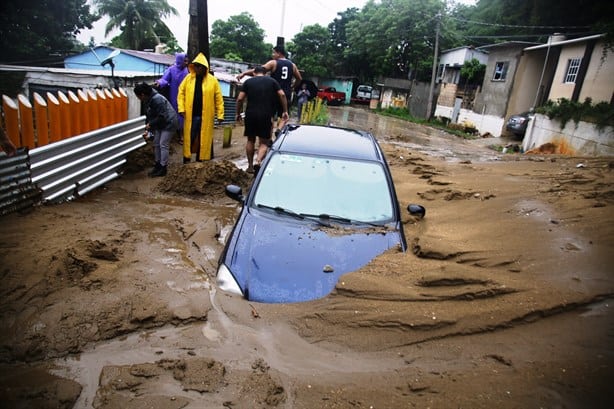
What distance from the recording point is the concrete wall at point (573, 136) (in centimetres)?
1135

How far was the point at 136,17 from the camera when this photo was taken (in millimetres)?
33469

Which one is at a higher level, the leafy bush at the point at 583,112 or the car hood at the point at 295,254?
the leafy bush at the point at 583,112

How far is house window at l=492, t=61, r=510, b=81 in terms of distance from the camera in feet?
72.9

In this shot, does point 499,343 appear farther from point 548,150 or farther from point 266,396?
point 548,150

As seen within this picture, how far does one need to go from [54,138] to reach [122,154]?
1.61 meters

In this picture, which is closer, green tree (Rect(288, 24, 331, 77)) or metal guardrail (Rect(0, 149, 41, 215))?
metal guardrail (Rect(0, 149, 41, 215))

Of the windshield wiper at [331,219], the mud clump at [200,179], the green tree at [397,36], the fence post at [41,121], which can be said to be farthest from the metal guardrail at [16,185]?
the green tree at [397,36]

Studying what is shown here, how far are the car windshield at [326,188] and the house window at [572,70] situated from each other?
56.9 ft

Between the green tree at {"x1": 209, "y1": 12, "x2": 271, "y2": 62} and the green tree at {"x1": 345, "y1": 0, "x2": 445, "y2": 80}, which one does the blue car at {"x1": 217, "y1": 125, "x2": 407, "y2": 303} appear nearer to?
the green tree at {"x1": 345, "y1": 0, "x2": 445, "y2": 80}

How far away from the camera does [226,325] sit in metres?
2.38

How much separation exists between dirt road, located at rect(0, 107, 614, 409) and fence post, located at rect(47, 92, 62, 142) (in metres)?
1.11

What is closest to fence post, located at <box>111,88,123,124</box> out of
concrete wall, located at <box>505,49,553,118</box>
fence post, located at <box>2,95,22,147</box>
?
fence post, located at <box>2,95,22,147</box>

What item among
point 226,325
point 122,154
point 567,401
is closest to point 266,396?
point 226,325

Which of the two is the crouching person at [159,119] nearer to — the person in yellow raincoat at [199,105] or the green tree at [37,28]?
the person in yellow raincoat at [199,105]
